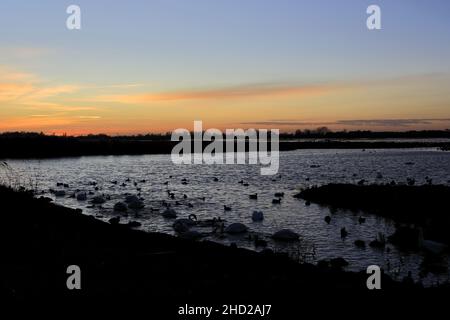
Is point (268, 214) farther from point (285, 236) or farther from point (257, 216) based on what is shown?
point (285, 236)

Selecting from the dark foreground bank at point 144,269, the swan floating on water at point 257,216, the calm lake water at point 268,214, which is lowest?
the calm lake water at point 268,214

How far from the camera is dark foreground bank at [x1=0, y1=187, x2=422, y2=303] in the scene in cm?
1010

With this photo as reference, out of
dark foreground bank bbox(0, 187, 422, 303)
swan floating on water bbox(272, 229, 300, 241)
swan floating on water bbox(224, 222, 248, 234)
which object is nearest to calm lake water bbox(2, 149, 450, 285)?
swan floating on water bbox(272, 229, 300, 241)

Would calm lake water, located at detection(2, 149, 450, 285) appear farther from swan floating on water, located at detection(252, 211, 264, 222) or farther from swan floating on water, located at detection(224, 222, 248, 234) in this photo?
swan floating on water, located at detection(224, 222, 248, 234)

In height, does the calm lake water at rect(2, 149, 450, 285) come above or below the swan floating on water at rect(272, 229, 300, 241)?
below

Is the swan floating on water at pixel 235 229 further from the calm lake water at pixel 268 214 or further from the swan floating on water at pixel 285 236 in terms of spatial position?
the swan floating on water at pixel 285 236

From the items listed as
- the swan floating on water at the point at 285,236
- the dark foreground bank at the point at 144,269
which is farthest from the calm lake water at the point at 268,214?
the dark foreground bank at the point at 144,269

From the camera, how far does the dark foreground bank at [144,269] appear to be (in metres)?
10.1

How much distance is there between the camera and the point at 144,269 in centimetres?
1198

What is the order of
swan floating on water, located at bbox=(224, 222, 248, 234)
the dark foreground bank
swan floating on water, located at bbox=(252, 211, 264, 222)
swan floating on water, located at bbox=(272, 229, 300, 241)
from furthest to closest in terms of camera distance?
swan floating on water, located at bbox=(252, 211, 264, 222), swan floating on water, located at bbox=(224, 222, 248, 234), swan floating on water, located at bbox=(272, 229, 300, 241), the dark foreground bank
